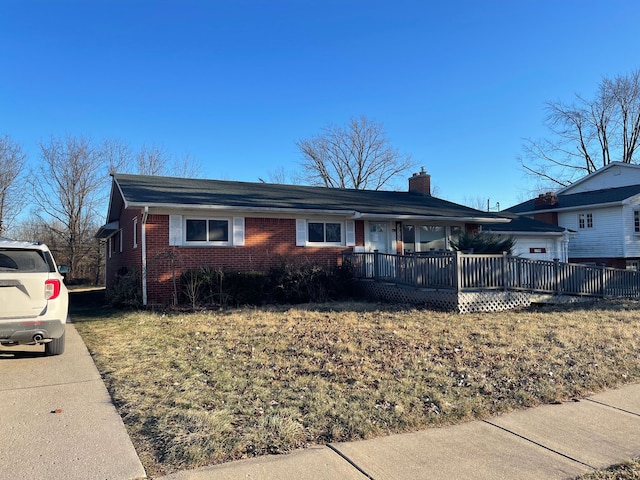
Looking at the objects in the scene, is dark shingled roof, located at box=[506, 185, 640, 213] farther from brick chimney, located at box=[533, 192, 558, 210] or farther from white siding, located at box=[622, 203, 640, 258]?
white siding, located at box=[622, 203, 640, 258]

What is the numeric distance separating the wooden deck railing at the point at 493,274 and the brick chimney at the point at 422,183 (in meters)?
9.46

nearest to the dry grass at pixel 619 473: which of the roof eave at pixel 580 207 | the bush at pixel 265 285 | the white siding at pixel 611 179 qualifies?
the bush at pixel 265 285

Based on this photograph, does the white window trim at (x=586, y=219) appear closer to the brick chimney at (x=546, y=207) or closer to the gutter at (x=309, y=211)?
the brick chimney at (x=546, y=207)

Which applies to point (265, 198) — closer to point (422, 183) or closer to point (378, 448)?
point (422, 183)

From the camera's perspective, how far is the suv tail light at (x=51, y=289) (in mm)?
6543

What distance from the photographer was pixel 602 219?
27.4 meters

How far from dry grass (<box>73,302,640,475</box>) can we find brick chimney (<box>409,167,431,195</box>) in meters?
13.4

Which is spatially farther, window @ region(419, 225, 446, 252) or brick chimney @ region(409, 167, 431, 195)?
brick chimney @ region(409, 167, 431, 195)

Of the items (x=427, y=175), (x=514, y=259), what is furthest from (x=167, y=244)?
(x=427, y=175)

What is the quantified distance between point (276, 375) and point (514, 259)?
929 centimetres

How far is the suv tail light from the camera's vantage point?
654cm

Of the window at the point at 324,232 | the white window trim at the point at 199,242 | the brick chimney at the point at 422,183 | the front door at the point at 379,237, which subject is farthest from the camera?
the brick chimney at the point at 422,183

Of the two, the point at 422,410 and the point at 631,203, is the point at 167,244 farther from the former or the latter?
the point at 631,203

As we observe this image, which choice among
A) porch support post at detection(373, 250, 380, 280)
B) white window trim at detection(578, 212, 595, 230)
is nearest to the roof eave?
white window trim at detection(578, 212, 595, 230)
